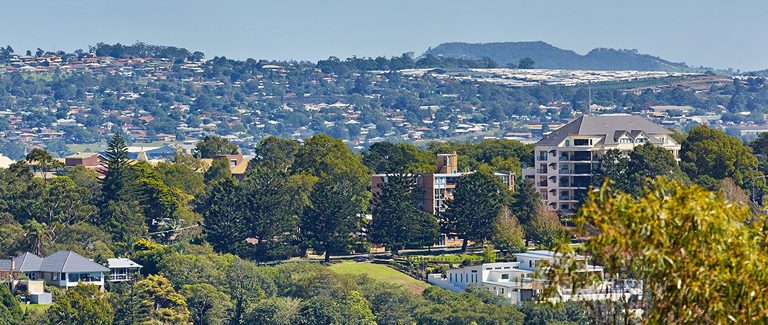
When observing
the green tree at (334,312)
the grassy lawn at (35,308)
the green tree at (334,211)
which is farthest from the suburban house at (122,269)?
the green tree at (334,211)

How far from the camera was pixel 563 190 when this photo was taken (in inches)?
3511

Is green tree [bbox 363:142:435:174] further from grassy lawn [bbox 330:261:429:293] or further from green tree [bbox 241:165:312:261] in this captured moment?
grassy lawn [bbox 330:261:429:293]

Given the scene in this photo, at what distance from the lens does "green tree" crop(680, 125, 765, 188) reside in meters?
88.7

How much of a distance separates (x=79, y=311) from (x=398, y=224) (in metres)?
20.5

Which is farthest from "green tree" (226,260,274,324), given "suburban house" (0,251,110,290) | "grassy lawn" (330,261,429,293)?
"suburban house" (0,251,110,290)

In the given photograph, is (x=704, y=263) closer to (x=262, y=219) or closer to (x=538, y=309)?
(x=538, y=309)

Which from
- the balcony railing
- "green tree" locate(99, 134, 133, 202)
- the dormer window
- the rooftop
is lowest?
the balcony railing

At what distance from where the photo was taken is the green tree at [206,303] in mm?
65062

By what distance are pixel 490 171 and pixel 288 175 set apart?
9684mm

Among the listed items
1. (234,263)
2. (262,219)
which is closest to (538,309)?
(234,263)

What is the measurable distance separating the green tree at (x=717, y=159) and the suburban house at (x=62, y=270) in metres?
29.5

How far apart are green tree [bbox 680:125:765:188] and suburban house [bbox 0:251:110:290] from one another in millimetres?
29535

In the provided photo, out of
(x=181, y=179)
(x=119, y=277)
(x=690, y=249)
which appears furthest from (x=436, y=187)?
(x=690, y=249)

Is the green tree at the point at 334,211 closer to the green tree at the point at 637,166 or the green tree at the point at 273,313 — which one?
the green tree at the point at 637,166
